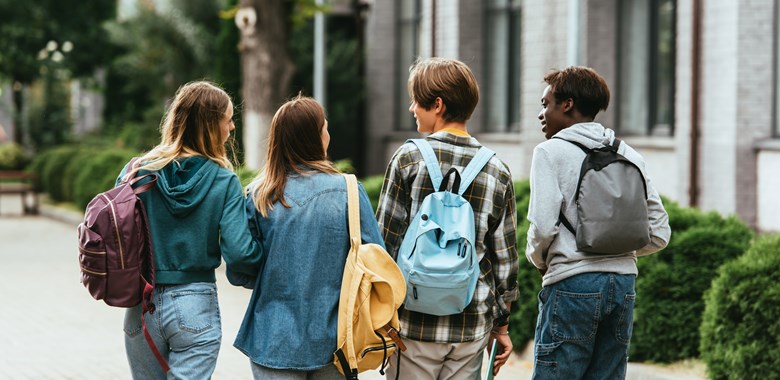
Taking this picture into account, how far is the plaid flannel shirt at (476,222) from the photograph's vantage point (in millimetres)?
4203

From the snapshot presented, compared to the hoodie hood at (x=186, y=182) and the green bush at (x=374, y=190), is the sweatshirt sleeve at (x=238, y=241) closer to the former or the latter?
the hoodie hood at (x=186, y=182)

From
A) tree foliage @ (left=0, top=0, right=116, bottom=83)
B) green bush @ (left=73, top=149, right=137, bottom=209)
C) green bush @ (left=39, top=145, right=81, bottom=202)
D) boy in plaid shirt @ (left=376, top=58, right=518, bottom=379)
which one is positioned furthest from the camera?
tree foliage @ (left=0, top=0, right=116, bottom=83)

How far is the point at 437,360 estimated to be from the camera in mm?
4250

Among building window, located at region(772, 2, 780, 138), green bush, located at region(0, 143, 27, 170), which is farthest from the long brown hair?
green bush, located at region(0, 143, 27, 170)

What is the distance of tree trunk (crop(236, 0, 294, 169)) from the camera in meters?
Answer: 17.8

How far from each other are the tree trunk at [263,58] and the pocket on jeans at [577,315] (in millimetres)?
13596

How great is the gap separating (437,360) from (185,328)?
971mm

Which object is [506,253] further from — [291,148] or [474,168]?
[291,148]

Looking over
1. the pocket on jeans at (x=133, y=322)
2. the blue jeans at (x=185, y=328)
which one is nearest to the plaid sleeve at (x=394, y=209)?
the blue jeans at (x=185, y=328)

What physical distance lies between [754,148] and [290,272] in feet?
32.1

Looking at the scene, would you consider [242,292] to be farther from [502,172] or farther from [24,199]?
[24,199]

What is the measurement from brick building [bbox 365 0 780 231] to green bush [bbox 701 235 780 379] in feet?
19.0

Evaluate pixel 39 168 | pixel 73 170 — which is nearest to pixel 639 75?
pixel 73 170

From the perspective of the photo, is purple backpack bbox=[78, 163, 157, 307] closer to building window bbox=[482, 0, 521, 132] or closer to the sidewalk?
the sidewalk
